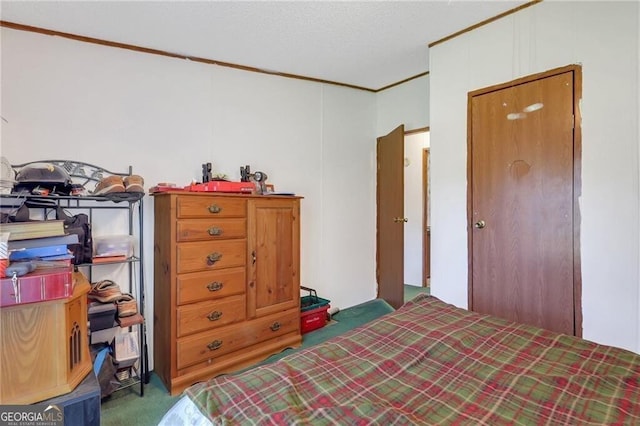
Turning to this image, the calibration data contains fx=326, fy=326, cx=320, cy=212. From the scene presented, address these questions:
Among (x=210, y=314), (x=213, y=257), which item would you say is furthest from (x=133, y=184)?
(x=210, y=314)

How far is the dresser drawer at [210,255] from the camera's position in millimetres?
2078

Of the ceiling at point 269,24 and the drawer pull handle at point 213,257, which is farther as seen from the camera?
the drawer pull handle at point 213,257

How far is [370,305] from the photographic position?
12.1ft

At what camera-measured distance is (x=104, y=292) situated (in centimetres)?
201

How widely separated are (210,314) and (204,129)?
4.77 ft

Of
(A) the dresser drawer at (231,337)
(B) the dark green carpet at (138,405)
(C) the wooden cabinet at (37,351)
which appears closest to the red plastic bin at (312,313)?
(A) the dresser drawer at (231,337)

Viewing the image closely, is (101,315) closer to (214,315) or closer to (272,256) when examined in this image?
(214,315)

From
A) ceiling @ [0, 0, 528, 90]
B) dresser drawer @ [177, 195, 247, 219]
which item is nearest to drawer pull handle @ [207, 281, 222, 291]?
dresser drawer @ [177, 195, 247, 219]

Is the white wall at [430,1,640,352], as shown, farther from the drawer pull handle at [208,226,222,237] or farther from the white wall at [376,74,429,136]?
the drawer pull handle at [208,226,222,237]

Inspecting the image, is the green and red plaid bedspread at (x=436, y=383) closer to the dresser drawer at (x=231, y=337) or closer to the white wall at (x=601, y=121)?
the white wall at (x=601, y=121)

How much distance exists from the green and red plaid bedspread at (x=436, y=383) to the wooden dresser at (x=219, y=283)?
124 cm

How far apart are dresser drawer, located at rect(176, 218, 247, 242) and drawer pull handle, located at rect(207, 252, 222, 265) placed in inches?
4.3

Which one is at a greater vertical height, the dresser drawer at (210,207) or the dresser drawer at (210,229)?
the dresser drawer at (210,207)

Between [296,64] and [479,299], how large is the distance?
7.99 ft
